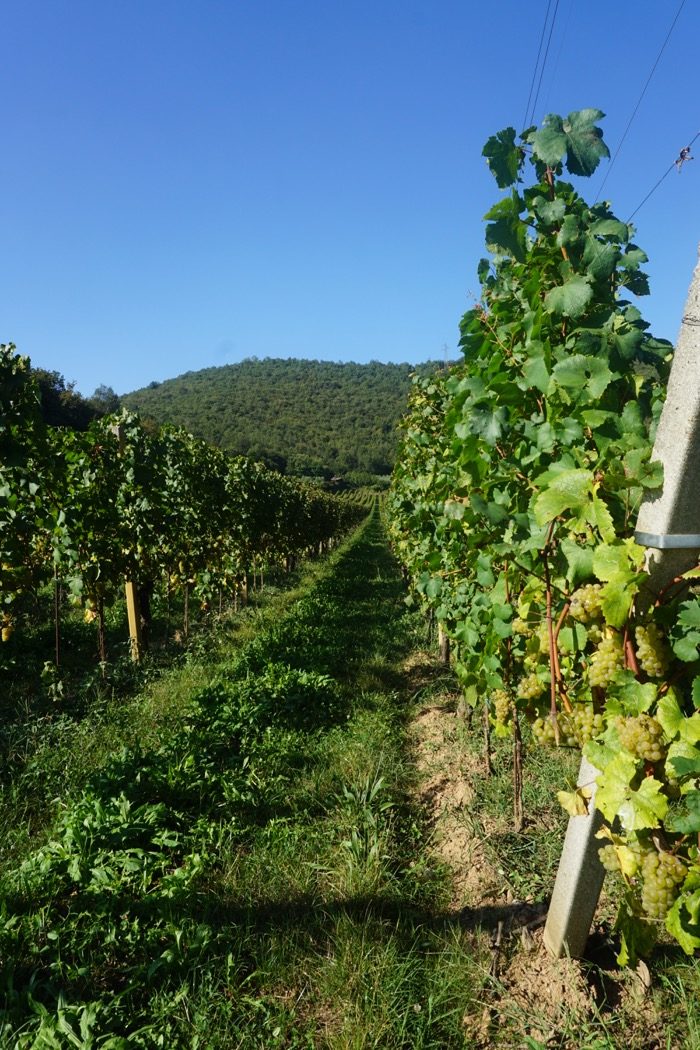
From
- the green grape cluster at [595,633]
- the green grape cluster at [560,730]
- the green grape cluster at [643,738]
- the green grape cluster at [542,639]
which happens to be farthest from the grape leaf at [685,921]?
the green grape cluster at [542,639]

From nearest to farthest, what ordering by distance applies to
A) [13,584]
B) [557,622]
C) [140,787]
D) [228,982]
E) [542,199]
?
[557,622], [542,199], [228,982], [140,787], [13,584]

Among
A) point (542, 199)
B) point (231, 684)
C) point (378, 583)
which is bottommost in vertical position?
point (378, 583)

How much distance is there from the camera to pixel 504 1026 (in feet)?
7.54

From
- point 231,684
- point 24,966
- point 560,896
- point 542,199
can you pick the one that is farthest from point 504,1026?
point 231,684

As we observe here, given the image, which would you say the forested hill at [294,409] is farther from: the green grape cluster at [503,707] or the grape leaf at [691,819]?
the grape leaf at [691,819]

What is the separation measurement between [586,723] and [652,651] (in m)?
0.34

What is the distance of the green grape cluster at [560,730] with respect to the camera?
1898mm

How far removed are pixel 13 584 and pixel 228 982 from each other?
166 inches

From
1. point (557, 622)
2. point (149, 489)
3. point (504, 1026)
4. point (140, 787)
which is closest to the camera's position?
point (557, 622)

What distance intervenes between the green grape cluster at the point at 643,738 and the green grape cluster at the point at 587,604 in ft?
0.99

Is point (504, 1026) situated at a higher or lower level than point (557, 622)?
lower

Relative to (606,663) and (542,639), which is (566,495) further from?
(542,639)

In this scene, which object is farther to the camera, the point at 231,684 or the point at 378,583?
the point at 378,583

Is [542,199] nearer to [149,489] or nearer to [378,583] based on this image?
[149,489]
